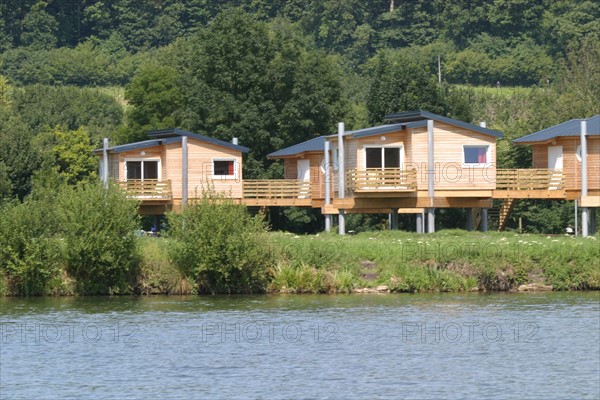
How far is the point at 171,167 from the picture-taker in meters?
69.1

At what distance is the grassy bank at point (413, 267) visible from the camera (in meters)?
50.9

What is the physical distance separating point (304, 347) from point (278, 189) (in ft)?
103

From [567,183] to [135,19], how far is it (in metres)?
89.4

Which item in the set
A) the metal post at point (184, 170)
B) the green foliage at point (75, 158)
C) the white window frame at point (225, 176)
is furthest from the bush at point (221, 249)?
the green foliage at point (75, 158)

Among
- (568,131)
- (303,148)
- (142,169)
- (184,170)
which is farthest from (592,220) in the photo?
(142,169)

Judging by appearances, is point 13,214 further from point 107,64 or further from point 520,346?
point 107,64

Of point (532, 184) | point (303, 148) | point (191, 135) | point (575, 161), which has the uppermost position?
point (191, 135)

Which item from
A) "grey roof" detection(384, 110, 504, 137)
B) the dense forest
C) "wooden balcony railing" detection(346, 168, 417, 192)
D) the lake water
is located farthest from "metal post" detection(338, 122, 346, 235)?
the lake water

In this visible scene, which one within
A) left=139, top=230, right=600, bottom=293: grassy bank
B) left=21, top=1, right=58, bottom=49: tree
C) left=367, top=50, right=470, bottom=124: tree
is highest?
left=21, top=1, right=58, bottom=49: tree

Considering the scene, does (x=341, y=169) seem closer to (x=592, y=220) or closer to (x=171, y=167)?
(x=171, y=167)

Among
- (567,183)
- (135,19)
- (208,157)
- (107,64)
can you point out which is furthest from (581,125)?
(135,19)

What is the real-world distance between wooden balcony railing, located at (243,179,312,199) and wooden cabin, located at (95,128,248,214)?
0.82m

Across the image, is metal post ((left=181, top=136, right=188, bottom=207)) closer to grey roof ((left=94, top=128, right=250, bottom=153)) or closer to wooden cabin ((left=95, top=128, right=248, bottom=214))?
wooden cabin ((left=95, top=128, right=248, bottom=214))

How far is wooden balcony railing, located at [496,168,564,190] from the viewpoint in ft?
208
